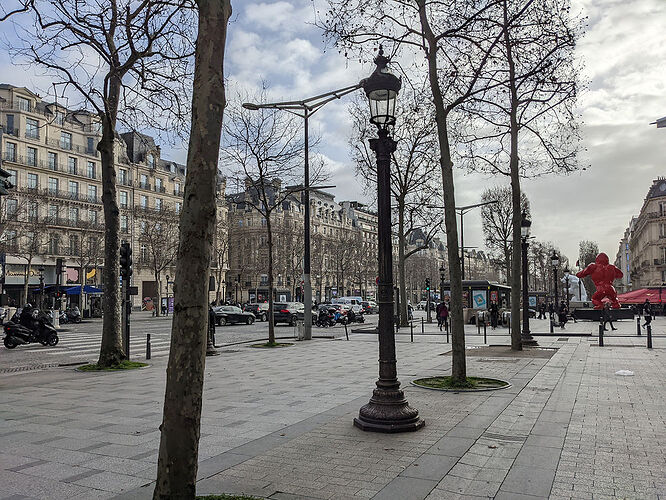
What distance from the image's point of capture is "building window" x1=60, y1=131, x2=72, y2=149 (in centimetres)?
5916

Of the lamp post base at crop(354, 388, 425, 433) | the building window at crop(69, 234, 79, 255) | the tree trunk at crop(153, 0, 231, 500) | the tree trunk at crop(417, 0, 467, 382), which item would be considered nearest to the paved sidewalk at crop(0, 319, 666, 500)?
the lamp post base at crop(354, 388, 425, 433)

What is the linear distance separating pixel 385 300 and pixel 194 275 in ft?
12.0

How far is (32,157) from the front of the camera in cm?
5553

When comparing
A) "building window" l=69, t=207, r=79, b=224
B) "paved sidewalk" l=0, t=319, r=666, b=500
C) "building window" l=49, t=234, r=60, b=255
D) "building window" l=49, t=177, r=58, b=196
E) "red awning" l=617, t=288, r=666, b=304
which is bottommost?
"paved sidewalk" l=0, t=319, r=666, b=500

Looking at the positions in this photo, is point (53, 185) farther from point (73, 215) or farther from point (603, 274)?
point (603, 274)

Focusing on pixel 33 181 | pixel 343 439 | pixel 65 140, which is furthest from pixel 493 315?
pixel 65 140

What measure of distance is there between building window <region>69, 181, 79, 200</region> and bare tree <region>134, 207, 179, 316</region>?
629 centimetres

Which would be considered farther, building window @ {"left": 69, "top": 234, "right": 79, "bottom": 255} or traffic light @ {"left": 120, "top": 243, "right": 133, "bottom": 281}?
building window @ {"left": 69, "top": 234, "right": 79, "bottom": 255}

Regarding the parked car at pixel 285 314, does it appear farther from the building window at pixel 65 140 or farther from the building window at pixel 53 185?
the building window at pixel 65 140

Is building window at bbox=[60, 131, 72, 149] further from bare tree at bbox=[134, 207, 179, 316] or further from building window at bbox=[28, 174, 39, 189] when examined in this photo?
bare tree at bbox=[134, 207, 179, 316]

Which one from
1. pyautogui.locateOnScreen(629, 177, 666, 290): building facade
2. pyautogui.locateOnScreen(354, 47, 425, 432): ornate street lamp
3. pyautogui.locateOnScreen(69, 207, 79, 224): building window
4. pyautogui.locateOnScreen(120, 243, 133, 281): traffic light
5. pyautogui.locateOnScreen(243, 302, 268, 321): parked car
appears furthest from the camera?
pyautogui.locateOnScreen(629, 177, 666, 290): building facade

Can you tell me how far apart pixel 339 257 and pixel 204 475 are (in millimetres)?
73106

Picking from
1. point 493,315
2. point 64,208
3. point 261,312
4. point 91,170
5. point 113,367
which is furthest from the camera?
point 91,170

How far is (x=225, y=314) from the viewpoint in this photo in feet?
127
